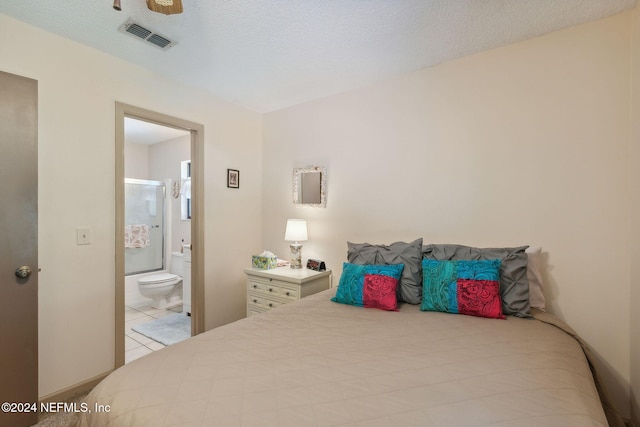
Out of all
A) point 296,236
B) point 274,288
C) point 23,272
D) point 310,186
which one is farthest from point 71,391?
point 310,186

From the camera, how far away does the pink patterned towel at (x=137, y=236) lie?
439 centimetres

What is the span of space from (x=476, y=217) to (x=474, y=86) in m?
0.98

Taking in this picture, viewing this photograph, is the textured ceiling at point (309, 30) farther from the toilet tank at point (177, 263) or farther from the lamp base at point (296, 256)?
the toilet tank at point (177, 263)

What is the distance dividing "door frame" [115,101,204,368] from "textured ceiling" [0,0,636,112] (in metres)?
0.41

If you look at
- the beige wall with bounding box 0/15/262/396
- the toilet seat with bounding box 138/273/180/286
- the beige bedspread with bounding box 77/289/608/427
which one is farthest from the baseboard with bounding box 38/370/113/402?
the toilet seat with bounding box 138/273/180/286

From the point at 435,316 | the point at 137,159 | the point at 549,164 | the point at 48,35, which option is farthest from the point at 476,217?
the point at 137,159

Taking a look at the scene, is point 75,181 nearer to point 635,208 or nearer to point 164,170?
point 164,170

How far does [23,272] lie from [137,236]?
9.47 feet

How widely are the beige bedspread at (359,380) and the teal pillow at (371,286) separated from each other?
12.0 inches

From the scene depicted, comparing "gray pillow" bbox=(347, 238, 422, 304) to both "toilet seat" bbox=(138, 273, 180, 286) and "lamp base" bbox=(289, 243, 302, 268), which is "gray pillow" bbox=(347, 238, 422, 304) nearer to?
"lamp base" bbox=(289, 243, 302, 268)

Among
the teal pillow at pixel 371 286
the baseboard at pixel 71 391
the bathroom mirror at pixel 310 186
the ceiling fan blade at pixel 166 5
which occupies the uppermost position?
the ceiling fan blade at pixel 166 5

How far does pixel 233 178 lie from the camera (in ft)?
10.5

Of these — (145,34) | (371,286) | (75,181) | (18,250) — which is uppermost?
(145,34)

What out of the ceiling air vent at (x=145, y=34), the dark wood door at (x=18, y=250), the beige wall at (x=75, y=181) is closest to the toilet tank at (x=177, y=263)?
the beige wall at (x=75, y=181)
